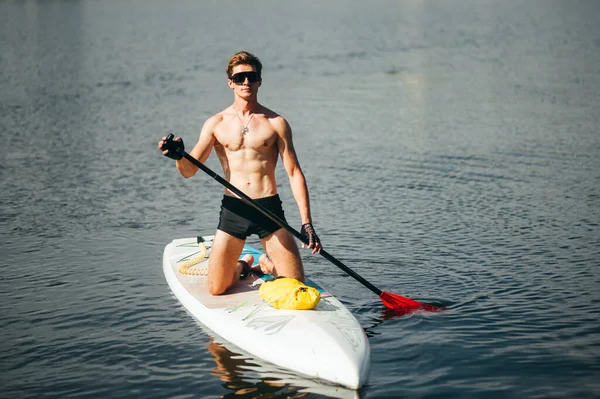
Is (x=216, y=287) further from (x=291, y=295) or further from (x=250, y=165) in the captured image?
(x=250, y=165)

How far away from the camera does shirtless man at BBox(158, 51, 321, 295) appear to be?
29.3ft

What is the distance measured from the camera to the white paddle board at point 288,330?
25.5 feet

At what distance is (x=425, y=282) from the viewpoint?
35.7ft

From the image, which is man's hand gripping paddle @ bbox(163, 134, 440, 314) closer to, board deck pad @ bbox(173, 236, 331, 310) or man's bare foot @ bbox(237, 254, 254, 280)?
board deck pad @ bbox(173, 236, 331, 310)

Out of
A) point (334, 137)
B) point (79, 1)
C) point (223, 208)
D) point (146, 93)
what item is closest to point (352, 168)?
point (334, 137)

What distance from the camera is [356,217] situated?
14.2m

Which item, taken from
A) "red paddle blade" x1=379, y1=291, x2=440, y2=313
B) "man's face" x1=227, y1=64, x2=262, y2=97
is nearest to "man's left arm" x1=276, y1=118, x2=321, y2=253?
"man's face" x1=227, y1=64, x2=262, y2=97

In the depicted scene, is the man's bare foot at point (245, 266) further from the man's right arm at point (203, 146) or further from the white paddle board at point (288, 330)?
the man's right arm at point (203, 146)

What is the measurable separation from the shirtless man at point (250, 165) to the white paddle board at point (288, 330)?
0.47 m

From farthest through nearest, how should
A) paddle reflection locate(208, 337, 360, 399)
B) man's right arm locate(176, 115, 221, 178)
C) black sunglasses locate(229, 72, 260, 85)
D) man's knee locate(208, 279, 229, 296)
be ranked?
man's knee locate(208, 279, 229, 296) → man's right arm locate(176, 115, 221, 178) → black sunglasses locate(229, 72, 260, 85) → paddle reflection locate(208, 337, 360, 399)

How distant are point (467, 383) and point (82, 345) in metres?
4.08

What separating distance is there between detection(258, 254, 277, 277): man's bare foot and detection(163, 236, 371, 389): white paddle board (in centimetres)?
11

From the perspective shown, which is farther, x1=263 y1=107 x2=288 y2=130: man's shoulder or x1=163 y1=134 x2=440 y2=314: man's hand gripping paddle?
x1=263 y1=107 x2=288 y2=130: man's shoulder

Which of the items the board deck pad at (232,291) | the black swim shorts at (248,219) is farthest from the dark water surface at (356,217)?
the black swim shorts at (248,219)
